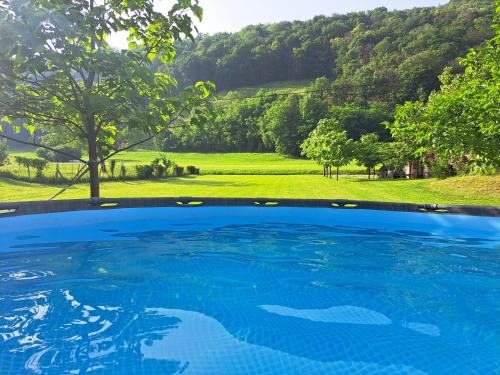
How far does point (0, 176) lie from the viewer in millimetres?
21891

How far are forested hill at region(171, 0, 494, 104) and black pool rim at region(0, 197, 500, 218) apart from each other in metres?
46.6

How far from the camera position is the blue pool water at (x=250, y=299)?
8.48 ft

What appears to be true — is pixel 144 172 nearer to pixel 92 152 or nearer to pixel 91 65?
pixel 92 152

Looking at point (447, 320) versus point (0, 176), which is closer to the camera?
point (447, 320)

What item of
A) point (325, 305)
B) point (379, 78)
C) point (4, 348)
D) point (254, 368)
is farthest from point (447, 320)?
point (379, 78)

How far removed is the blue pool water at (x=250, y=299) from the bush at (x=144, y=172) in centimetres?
2163

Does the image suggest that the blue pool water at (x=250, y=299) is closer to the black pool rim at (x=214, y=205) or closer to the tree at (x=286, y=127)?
the black pool rim at (x=214, y=205)

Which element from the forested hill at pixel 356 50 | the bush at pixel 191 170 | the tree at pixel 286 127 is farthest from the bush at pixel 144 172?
the tree at pixel 286 127

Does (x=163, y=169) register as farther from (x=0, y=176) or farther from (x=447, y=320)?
(x=447, y=320)

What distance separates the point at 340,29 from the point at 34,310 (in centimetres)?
10948

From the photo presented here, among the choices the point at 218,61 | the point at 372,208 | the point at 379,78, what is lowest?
the point at 372,208

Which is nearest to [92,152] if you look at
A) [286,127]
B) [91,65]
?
[91,65]

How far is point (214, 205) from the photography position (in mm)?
8438

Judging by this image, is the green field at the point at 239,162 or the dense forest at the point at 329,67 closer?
the green field at the point at 239,162
